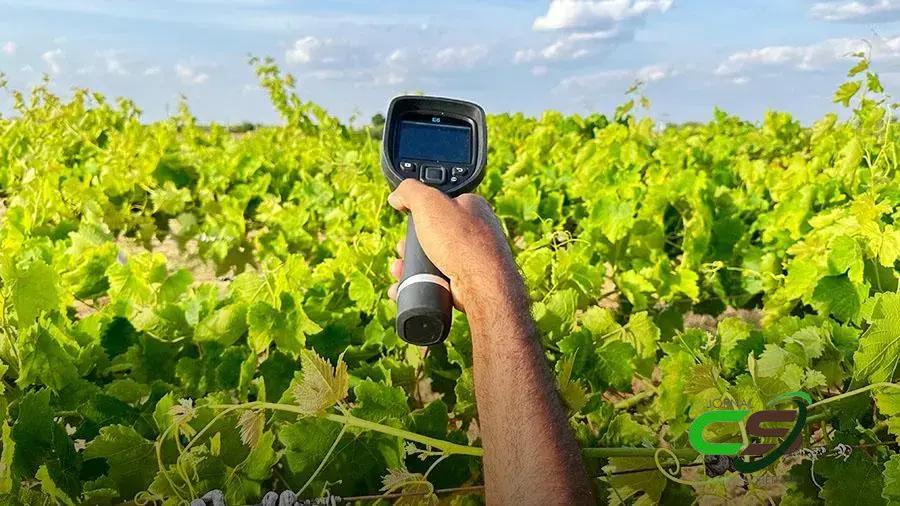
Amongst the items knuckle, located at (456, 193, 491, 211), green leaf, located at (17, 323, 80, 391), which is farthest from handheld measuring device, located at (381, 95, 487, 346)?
green leaf, located at (17, 323, 80, 391)

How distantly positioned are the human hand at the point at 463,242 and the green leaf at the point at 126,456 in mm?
555

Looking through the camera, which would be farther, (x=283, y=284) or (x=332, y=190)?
(x=332, y=190)

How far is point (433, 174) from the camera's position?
1.84 m

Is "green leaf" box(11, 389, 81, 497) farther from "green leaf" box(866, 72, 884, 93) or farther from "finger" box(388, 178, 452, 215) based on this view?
"green leaf" box(866, 72, 884, 93)

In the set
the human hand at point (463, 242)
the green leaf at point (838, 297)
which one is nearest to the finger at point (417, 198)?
the human hand at point (463, 242)

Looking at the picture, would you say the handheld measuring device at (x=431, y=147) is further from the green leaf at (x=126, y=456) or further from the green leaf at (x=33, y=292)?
the green leaf at (x=33, y=292)

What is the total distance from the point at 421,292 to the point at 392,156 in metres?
0.51

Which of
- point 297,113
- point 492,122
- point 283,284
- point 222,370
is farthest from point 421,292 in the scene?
point 492,122

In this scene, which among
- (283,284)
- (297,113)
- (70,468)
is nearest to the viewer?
(70,468)

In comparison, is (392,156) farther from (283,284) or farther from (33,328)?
(33,328)

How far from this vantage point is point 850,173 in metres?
3.82

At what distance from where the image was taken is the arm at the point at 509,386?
3.99 feet

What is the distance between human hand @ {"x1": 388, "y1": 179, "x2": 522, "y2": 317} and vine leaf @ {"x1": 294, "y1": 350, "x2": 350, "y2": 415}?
229 mm

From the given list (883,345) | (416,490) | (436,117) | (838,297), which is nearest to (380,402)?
(416,490)
